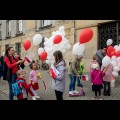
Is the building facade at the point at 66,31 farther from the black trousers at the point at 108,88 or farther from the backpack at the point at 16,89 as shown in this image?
the backpack at the point at 16,89

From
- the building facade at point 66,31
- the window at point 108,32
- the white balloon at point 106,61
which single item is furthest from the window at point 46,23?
the white balloon at point 106,61

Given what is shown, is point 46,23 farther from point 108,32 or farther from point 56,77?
point 56,77

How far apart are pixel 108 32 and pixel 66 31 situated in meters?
3.48

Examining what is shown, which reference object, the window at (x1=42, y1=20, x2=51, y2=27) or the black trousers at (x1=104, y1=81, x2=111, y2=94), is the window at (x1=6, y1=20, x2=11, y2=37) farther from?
the black trousers at (x1=104, y1=81, x2=111, y2=94)

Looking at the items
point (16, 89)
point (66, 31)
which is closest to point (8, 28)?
point (66, 31)

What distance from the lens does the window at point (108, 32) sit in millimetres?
11641

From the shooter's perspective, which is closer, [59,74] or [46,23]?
[59,74]

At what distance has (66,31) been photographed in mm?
14766

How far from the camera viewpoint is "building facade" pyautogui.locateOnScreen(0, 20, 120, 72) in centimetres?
1224
